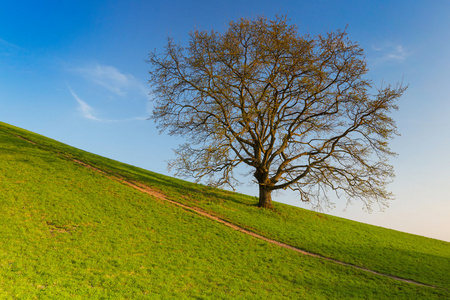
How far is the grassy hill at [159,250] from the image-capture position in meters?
10.8

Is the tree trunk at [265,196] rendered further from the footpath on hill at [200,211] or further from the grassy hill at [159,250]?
the footpath on hill at [200,211]

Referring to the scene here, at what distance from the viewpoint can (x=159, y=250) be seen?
14.3 meters

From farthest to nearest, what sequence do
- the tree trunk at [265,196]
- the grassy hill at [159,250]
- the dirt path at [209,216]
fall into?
the tree trunk at [265,196], the dirt path at [209,216], the grassy hill at [159,250]

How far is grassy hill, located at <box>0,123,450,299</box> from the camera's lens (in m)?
10.8

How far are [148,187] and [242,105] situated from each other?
11.7 meters

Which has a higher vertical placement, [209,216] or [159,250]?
[209,216]

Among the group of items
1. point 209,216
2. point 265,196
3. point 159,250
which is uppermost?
point 265,196

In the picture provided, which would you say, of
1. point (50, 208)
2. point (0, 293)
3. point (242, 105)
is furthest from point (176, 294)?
point (242, 105)

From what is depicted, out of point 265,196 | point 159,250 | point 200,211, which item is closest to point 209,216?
point 200,211

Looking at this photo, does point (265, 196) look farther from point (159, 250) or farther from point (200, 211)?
point (159, 250)

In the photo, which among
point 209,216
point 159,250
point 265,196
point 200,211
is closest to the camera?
point 159,250

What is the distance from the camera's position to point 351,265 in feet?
58.7

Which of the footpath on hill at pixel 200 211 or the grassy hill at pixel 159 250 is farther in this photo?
the footpath on hill at pixel 200 211

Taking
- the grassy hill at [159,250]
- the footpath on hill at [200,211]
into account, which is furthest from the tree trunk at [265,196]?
the footpath on hill at [200,211]
